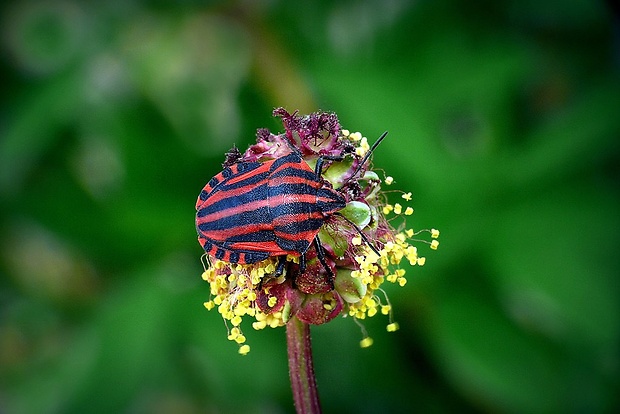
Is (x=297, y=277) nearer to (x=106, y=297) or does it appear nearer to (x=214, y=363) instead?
(x=214, y=363)

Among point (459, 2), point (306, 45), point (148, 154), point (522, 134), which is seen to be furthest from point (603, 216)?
point (148, 154)

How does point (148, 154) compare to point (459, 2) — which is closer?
point (148, 154)

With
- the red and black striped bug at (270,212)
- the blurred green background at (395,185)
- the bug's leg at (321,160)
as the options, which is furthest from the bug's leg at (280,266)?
the blurred green background at (395,185)

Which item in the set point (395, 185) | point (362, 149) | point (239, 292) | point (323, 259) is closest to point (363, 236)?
point (323, 259)

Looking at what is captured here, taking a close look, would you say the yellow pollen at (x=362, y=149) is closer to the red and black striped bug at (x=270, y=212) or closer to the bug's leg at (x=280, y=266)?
the red and black striped bug at (x=270, y=212)

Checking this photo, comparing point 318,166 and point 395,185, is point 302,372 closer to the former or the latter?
point 318,166

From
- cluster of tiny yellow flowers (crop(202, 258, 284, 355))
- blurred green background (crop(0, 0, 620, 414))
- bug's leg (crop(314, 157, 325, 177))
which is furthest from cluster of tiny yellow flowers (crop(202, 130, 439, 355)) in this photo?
blurred green background (crop(0, 0, 620, 414))
